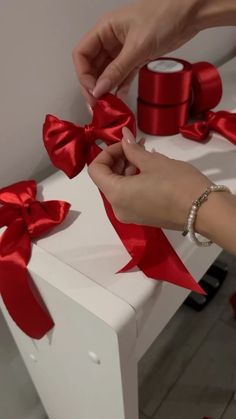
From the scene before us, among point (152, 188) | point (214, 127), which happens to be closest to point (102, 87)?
point (152, 188)

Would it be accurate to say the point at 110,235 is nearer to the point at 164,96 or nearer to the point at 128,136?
the point at 128,136

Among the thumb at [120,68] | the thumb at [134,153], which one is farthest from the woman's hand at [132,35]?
the thumb at [134,153]

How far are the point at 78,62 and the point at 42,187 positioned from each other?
0.18m

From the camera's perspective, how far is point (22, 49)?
544 millimetres

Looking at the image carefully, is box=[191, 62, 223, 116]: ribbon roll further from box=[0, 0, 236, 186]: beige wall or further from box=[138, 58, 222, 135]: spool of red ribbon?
box=[0, 0, 236, 186]: beige wall

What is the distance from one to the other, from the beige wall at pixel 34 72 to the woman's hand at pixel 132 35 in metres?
0.06

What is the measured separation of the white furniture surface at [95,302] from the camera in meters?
0.44

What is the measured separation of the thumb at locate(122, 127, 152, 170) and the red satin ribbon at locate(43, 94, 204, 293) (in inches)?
1.3

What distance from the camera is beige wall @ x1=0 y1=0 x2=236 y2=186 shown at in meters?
0.53

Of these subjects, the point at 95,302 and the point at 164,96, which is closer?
the point at 95,302

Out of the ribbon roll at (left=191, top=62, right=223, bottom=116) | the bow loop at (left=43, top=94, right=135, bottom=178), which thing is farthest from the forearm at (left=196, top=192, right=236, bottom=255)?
the ribbon roll at (left=191, top=62, right=223, bottom=116)

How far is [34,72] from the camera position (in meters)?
0.57

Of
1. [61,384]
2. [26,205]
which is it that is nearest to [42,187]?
[26,205]

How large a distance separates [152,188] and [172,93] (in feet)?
0.97
